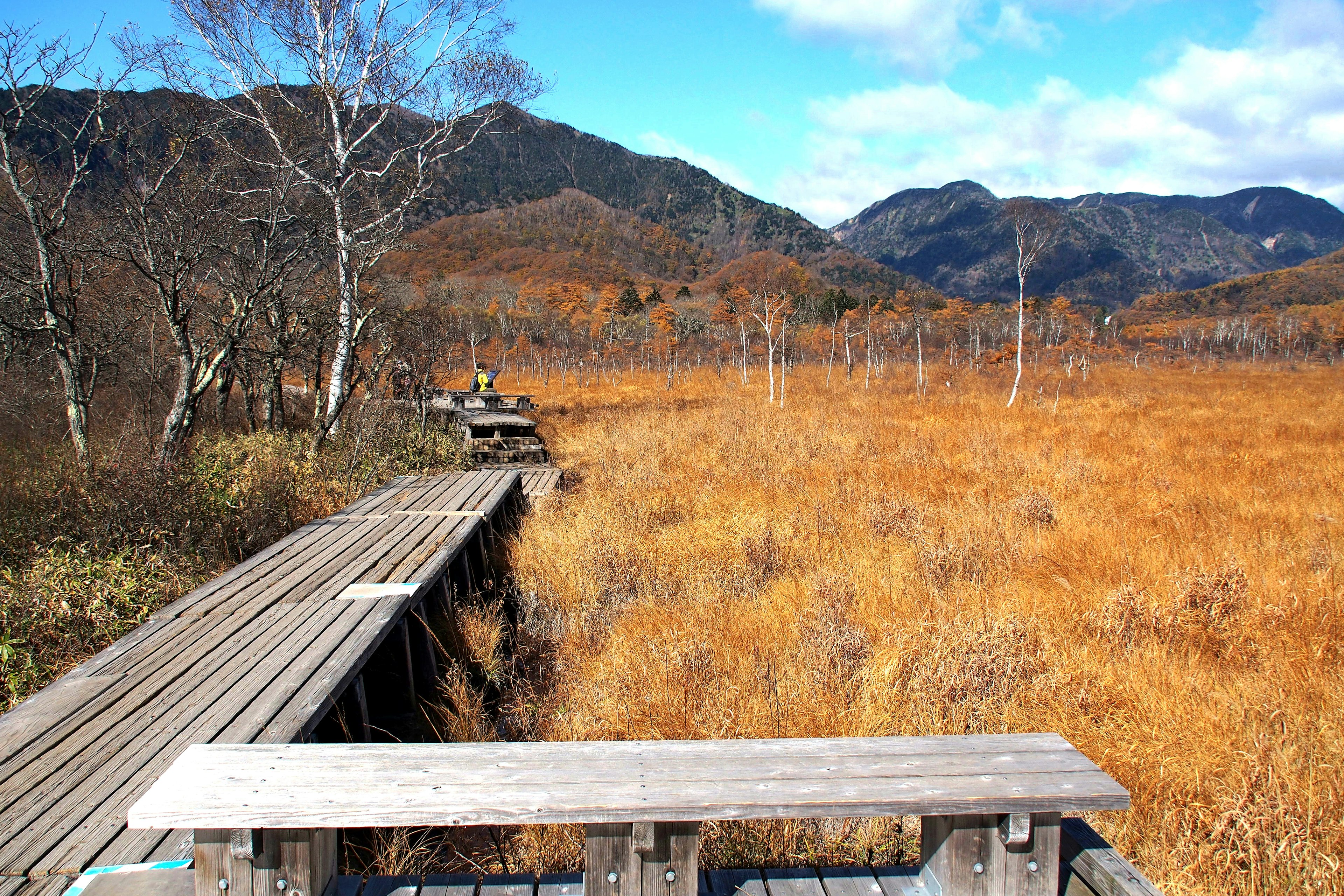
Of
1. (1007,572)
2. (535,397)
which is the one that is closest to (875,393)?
(535,397)

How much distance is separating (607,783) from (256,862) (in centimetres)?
73

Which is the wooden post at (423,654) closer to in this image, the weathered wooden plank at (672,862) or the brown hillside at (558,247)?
the weathered wooden plank at (672,862)

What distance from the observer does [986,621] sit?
381 centimetres

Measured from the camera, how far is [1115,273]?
17012 centimetres

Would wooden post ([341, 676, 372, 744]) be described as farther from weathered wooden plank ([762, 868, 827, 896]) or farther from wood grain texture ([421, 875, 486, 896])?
weathered wooden plank ([762, 868, 827, 896])

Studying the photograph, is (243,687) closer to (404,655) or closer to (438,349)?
(404,655)

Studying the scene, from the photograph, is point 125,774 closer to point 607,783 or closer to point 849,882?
point 607,783

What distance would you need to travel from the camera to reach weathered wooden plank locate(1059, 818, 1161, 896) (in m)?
1.45

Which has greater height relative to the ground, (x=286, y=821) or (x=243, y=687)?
(x=286, y=821)

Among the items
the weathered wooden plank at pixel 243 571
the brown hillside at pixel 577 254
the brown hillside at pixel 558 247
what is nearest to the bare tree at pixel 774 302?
the weathered wooden plank at pixel 243 571

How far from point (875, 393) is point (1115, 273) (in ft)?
614

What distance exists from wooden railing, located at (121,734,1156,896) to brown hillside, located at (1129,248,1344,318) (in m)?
91.5

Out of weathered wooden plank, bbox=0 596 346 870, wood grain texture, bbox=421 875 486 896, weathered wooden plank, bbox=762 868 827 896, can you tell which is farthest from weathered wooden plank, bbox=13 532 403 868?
weathered wooden plank, bbox=762 868 827 896

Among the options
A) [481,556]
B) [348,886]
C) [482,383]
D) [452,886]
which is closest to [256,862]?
[348,886]
